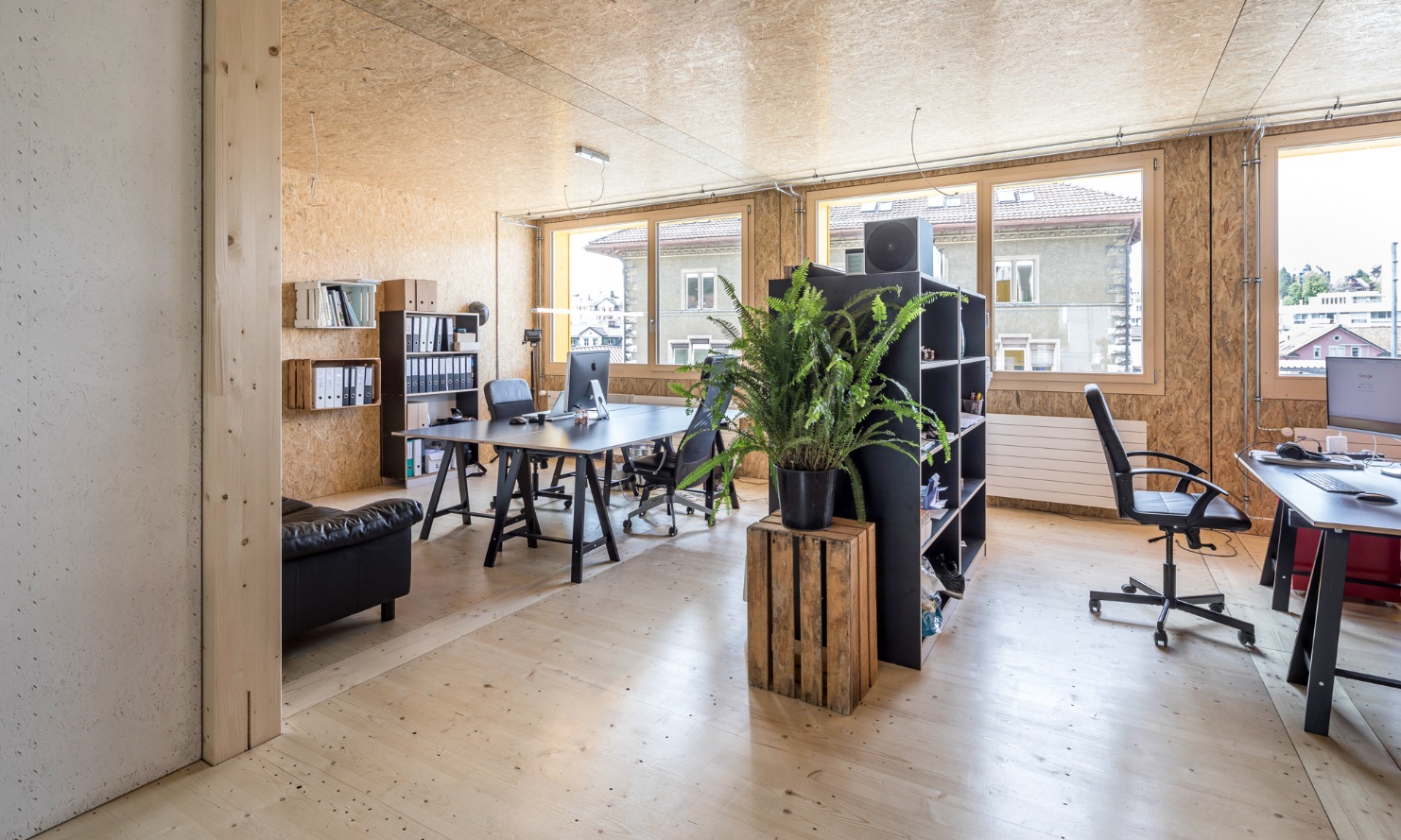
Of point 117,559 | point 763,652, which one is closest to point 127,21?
point 117,559

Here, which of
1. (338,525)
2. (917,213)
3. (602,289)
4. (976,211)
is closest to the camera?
(338,525)

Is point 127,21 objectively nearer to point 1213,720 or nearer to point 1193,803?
point 1193,803

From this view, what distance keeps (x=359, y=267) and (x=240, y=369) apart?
4.48m

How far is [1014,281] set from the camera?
5.33m

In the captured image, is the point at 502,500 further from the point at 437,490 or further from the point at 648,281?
the point at 648,281

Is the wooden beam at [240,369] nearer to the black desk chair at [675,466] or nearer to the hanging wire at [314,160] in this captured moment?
the black desk chair at [675,466]

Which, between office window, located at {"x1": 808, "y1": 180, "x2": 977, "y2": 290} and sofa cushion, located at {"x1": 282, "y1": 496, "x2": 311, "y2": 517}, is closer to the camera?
sofa cushion, located at {"x1": 282, "y1": 496, "x2": 311, "y2": 517}

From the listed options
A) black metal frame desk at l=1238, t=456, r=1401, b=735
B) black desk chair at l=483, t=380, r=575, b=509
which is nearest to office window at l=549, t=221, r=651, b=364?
black desk chair at l=483, t=380, r=575, b=509

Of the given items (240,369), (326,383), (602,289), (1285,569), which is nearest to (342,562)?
(240,369)

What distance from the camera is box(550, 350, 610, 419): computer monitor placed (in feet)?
15.5

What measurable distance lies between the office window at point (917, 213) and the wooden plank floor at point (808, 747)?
3.17 meters

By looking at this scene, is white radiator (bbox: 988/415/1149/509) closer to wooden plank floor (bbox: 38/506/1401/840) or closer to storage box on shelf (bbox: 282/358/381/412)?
wooden plank floor (bbox: 38/506/1401/840)

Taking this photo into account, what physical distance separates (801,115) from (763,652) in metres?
3.22

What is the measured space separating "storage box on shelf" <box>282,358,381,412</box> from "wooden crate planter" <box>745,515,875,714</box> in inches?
175
